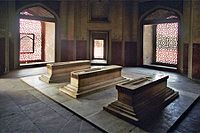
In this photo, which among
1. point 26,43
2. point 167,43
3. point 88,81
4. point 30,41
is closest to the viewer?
point 88,81

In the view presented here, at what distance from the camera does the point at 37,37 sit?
31.3 ft

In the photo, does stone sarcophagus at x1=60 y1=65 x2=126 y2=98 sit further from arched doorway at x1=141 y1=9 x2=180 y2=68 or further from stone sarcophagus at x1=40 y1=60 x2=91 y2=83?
arched doorway at x1=141 y1=9 x2=180 y2=68

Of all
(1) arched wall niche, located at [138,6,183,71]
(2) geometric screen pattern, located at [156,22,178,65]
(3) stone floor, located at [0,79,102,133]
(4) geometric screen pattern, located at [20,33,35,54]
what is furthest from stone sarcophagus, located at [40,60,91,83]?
(2) geometric screen pattern, located at [156,22,178,65]

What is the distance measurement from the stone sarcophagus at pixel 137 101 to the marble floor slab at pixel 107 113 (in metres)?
0.10

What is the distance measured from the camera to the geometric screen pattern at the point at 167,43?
8.41 meters

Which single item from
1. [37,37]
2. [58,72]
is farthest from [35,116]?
[37,37]

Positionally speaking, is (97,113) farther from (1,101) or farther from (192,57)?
(192,57)

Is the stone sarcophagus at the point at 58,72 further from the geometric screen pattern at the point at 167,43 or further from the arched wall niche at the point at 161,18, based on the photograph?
the geometric screen pattern at the point at 167,43

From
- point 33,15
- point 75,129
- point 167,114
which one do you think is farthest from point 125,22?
point 75,129

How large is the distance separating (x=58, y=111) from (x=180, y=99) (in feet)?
8.57

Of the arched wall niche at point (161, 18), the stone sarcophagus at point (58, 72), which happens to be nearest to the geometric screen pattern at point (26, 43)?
the stone sarcophagus at point (58, 72)

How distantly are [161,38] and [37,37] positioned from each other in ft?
19.4

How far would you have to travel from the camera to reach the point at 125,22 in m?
8.88

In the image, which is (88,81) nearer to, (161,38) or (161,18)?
(161,18)
